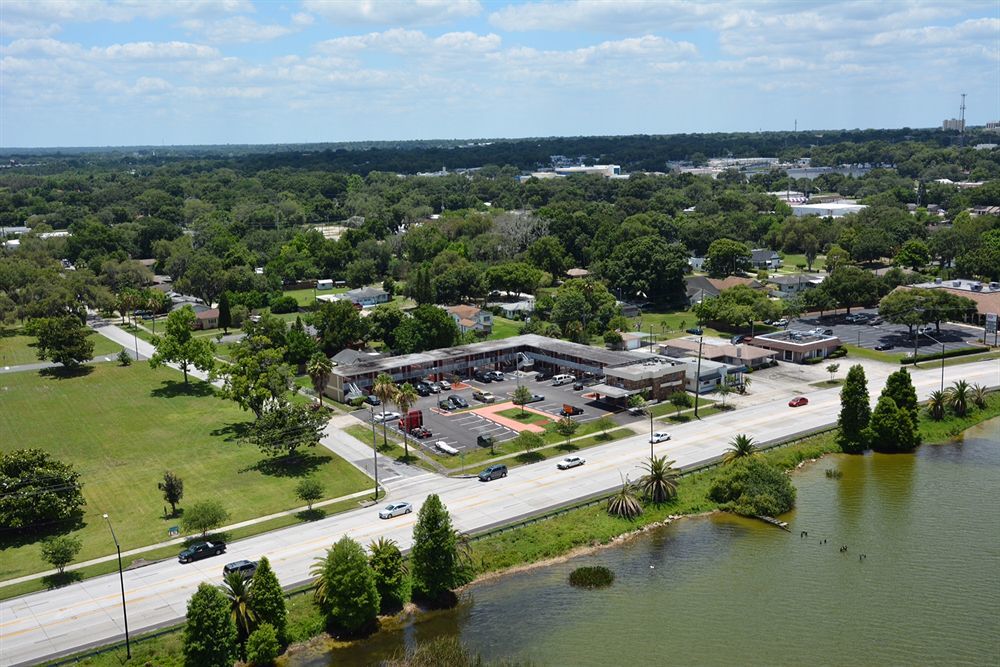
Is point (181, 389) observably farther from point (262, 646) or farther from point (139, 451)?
point (262, 646)

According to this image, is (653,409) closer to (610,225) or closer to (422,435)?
(422,435)

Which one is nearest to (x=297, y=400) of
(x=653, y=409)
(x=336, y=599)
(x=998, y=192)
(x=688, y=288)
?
(x=653, y=409)

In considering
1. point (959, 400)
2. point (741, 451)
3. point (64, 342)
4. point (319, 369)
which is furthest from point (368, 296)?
point (959, 400)

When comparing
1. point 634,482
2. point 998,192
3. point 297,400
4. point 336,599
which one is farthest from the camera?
point 998,192

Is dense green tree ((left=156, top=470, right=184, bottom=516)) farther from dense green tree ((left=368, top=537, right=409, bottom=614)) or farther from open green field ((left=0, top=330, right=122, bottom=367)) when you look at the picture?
open green field ((left=0, top=330, right=122, bottom=367))

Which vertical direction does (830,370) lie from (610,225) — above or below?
below

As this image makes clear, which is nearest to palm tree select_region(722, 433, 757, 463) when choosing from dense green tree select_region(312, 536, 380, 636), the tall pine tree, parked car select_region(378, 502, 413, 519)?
the tall pine tree
